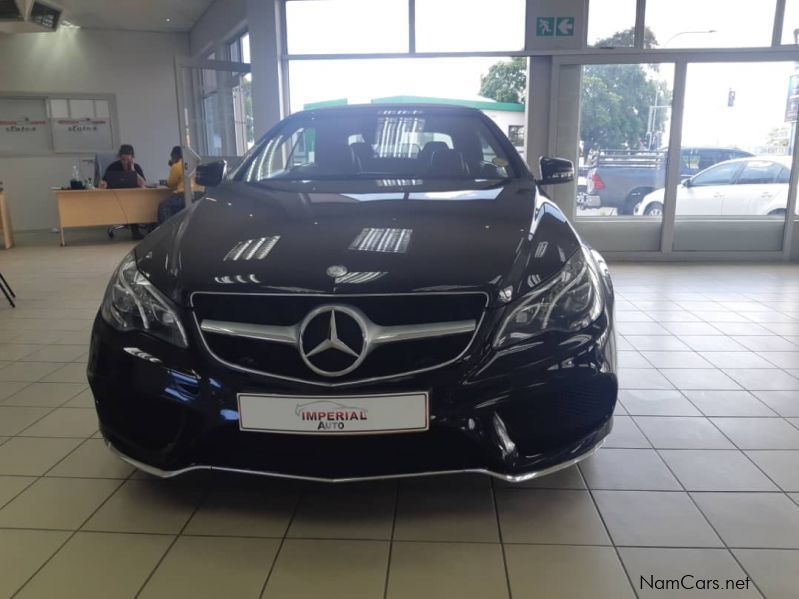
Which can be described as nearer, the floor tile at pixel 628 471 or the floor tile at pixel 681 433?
the floor tile at pixel 628 471

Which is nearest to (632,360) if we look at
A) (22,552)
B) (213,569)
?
(213,569)

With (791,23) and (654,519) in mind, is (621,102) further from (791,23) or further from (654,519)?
(654,519)

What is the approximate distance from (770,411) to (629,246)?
13.8ft

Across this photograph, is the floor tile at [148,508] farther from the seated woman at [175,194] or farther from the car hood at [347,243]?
the seated woman at [175,194]

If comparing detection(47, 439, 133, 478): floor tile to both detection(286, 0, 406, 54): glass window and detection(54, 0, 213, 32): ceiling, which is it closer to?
detection(286, 0, 406, 54): glass window

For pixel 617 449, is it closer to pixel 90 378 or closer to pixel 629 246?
pixel 90 378

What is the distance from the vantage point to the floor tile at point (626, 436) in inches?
81.5

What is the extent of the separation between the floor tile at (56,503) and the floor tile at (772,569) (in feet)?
5.28

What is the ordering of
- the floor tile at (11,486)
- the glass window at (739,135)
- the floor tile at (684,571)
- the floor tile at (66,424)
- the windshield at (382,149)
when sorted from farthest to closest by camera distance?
1. the glass window at (739,135)
2. the windshield at (382,149)
3. the floor tile at (66,424)
4. the floor tile at (11,486)
5. the floor tile at (684,571)

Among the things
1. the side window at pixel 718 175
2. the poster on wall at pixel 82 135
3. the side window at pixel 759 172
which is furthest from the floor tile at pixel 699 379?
the poster on wall at pixel 82 135

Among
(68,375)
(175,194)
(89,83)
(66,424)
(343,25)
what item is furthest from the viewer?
(89,83)

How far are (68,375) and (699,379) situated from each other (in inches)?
107

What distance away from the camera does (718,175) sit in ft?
20.4

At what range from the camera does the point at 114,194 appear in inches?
309
